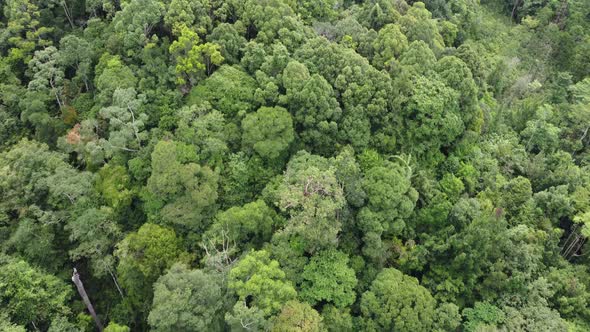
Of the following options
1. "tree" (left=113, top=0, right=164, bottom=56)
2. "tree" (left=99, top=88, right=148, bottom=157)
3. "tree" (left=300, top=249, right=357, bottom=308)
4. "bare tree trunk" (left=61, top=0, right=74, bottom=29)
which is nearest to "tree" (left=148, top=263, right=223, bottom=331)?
"tree" (left=300, top=249, right=357, bottom=308)

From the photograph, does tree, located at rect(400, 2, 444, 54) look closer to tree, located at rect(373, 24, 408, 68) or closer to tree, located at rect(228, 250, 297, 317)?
tree, located at rect(373, 24, 408, 68)

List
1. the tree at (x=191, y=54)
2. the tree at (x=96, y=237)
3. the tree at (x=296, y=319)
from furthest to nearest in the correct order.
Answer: the tree at (x=191, y=54), the tree at (x=96, y=237), the tree at (x=296, y=319)

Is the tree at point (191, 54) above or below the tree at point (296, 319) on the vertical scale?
above

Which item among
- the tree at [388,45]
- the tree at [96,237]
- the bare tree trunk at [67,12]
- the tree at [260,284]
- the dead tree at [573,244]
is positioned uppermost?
the tree at [388,45]

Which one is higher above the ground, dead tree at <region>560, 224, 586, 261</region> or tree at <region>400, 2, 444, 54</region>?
tree at <region>400, 2, 444, 54</region>

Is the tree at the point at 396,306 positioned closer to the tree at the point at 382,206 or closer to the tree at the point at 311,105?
the tree at the point at 382,206

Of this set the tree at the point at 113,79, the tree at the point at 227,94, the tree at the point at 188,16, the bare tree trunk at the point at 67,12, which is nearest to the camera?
the tree at the point at 227,94

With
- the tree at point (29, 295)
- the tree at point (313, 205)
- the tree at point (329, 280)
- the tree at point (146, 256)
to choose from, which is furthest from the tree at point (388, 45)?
the tree at point (29, 295)

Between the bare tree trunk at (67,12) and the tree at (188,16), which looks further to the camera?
the bare tree trunk at (67,12)
